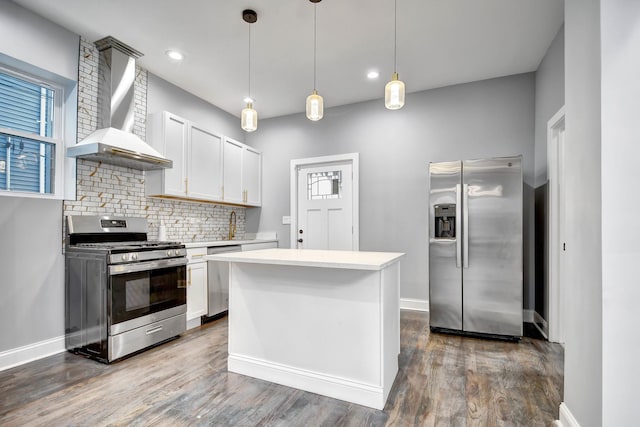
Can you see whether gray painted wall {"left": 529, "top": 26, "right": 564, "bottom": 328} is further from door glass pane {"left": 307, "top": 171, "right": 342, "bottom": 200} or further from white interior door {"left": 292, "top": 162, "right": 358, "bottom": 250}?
door glass pane {"left": 307, "top": 171, "right": 342, "bottom": 200}

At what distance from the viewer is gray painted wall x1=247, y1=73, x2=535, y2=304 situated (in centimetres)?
369

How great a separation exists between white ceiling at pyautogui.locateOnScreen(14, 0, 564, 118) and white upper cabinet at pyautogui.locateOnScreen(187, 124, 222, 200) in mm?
634

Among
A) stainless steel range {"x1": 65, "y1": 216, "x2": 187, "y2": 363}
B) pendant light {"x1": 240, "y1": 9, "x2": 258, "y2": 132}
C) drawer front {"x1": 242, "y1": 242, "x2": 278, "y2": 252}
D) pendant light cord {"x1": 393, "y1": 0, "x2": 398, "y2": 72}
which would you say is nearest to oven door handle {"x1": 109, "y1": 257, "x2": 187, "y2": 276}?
stainless steel range {"x1": 65, "y1": 216, "x2": 187, "y2": 363}

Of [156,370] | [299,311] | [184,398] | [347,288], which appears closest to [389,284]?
[347,288]

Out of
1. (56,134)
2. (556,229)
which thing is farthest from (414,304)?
(56,134)

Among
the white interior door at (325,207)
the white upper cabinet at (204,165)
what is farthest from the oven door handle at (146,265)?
the white interior door at (325,207)

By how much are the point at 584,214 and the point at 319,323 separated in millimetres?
1600

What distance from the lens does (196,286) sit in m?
3.44

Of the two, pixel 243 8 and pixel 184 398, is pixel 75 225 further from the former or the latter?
pixel 243 8

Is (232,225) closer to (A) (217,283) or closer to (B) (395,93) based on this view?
(A) (217,283)

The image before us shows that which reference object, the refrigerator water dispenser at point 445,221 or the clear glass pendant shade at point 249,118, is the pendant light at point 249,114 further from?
the refrigerator water dispenser at point 445,221

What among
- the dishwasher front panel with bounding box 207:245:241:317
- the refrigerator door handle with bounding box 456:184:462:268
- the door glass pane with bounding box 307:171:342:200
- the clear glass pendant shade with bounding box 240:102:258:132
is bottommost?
the dishwasher front panel with bounding box 207:245:241:317

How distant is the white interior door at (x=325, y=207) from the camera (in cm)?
448

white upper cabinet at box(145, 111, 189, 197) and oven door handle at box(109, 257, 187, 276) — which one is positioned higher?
white upper cabinet at box(145, 111, 189, 197)
